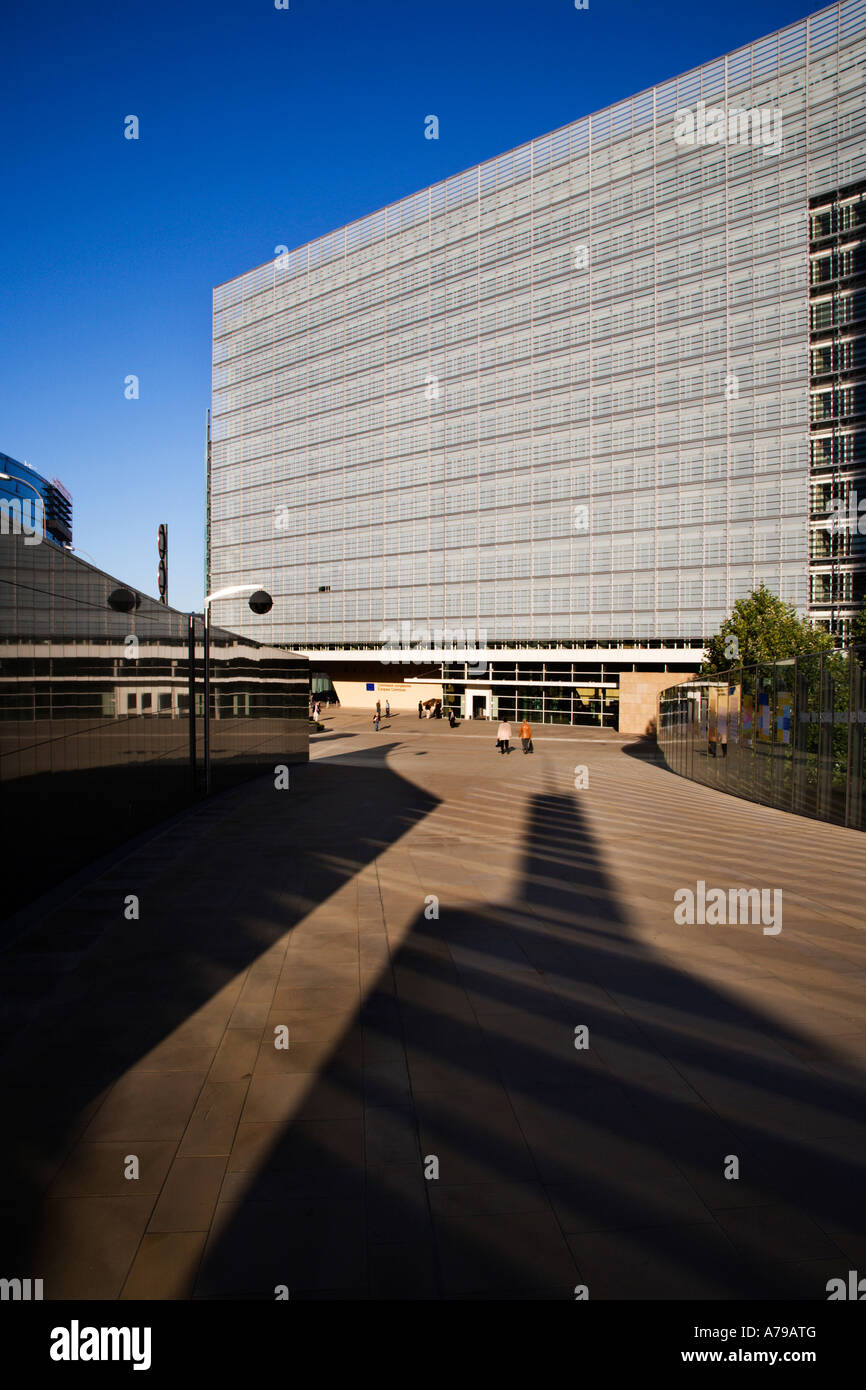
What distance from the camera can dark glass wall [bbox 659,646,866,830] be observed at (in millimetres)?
14531

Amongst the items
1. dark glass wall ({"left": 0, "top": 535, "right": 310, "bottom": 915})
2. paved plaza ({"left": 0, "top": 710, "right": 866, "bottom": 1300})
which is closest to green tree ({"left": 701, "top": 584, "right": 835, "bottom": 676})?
dark glass wall ({"left": 0, "top": 535, "right": 310, "bottom": 915})

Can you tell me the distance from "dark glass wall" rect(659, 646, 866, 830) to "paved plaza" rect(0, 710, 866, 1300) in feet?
16.9

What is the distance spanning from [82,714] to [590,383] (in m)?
53.7

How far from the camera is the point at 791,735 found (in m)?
17.4

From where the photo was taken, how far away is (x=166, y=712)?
14.2 metres

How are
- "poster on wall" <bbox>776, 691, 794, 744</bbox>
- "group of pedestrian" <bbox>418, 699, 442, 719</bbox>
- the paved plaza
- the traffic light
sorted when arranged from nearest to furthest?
the paved plaza → "poster on wall" <bbox>776, 691, 794, 744</bbox> → the traffic light → "group of pedestrian" <bbox>418, 699, 442, 719</bbox>

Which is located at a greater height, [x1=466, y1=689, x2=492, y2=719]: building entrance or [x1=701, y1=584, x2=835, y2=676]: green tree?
[x1=701, y1=584, x2=835, y2=676]: green tree

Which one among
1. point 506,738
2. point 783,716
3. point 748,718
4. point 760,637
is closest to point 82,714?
point 783,716

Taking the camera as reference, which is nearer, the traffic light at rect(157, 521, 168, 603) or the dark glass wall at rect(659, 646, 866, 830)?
the dark glass wall at rect(659, 646, 866, 830)

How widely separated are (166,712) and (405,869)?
18.6ft

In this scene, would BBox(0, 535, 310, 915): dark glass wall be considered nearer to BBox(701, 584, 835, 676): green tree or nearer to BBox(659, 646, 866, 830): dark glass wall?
BBox(659, 646, 866, 830): dark glass wall

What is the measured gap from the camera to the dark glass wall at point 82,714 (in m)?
7.85

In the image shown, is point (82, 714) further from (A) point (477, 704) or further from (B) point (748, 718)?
(A) point (477, 704)

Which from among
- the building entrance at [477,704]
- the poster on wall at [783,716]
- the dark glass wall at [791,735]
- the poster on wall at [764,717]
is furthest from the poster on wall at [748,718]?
the building entrance at [477,704]
